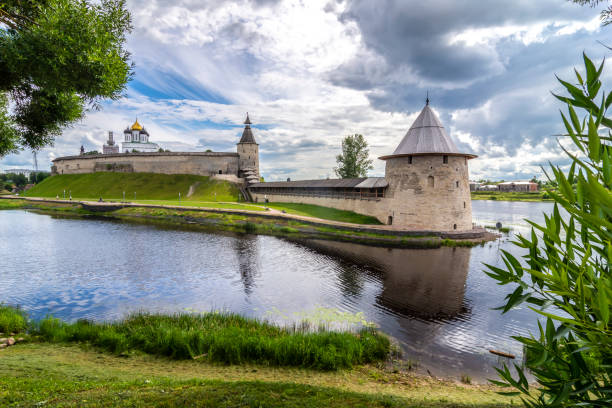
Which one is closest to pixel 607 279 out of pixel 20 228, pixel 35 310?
pixel 35 310

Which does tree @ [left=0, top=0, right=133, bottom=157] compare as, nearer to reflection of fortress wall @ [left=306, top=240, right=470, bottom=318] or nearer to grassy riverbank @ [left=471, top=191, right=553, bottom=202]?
reflection of fortress wall @ [left=306, top=240, right=470, bottom=318]

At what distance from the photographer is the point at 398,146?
23.7 metres

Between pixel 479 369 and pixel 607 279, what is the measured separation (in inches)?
260

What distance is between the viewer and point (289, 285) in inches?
478

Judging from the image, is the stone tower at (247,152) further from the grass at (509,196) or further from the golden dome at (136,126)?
the grass at (509,196)

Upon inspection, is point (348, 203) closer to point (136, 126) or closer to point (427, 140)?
point (427, 140)

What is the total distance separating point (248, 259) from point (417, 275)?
8.70m

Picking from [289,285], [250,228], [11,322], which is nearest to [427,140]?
[250,228]

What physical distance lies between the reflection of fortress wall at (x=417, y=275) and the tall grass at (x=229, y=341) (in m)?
3.19

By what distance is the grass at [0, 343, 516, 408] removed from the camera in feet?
12.6

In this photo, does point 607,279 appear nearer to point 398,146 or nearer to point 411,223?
point 411,223

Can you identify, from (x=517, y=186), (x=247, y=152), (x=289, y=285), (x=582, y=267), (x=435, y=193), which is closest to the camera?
(x=582, y=267)

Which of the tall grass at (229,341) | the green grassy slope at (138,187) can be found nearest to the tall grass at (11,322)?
the tall grass at (229,341)

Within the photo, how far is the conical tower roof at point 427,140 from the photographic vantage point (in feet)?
71.5
